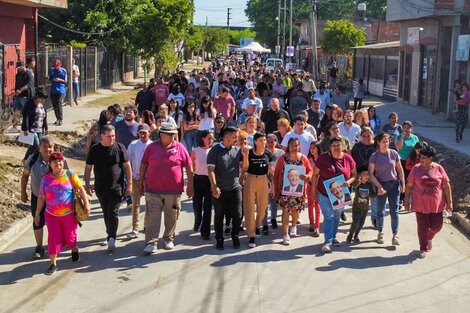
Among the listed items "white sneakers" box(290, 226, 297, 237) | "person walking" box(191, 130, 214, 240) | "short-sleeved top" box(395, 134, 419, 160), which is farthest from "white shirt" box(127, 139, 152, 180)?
"short-sleeved top" box(395, 134, 419, 160)

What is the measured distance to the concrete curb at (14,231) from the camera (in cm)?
926

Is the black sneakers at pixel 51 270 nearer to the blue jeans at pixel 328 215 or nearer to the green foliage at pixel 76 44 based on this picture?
the blue jeans at pixel 328 215

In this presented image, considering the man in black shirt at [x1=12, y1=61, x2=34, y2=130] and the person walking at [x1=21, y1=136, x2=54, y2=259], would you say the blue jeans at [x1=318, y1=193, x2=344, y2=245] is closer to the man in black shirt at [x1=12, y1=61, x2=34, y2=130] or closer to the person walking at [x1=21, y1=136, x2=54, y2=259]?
the person walking at [x1=21, y1=136, x2=54, y2=259]

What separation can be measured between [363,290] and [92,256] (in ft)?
11.2

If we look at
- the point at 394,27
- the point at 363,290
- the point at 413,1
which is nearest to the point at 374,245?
the point at 363,290

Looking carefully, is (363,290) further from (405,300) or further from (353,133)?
(353,133)

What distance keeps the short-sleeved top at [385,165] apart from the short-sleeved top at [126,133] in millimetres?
3729

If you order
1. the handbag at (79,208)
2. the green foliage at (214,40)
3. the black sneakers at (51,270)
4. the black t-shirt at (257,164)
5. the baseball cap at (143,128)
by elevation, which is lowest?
the black sneakers at (51,270)

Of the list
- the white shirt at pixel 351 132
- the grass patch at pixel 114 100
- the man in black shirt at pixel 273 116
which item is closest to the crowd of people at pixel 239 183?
the white shirt at pixel 351 132

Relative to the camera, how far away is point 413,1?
27.4 metres

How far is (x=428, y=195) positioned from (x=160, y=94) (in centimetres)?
1078

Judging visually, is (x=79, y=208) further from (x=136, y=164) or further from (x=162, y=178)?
(x=136, y=164)

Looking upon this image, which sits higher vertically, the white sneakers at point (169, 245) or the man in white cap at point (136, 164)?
the man in white cap at point (136, 164)

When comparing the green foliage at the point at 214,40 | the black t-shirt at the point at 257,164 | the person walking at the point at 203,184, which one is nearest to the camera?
the black t-shirt at the point at 257,164
